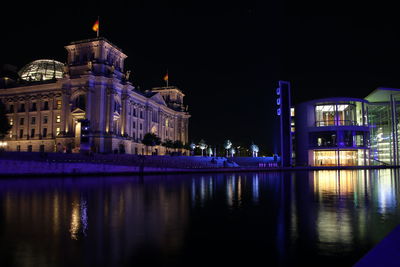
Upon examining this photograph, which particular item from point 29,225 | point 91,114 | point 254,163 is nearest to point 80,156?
point 91,114

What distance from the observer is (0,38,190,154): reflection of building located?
2943 inches

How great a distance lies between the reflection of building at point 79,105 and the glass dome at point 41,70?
1328mm

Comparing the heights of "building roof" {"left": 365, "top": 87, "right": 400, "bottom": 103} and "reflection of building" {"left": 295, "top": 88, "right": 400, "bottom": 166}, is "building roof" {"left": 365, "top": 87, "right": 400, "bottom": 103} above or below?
above

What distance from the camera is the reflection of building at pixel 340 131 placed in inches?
3374

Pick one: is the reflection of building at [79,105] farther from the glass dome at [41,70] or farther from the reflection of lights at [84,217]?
the reflection of lights at [84,217]

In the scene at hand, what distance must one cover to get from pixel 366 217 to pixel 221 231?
17.1ft

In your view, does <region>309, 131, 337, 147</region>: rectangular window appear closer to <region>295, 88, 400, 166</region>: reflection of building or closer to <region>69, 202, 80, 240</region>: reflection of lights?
<region>295, 88, 400, 166</region>: reflection of building

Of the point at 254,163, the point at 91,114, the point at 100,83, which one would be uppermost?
the point at 100,83

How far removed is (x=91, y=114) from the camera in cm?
7519

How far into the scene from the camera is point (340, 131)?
282 ft

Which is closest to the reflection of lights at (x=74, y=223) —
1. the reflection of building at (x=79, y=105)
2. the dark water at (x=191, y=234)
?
the dark water at (x=191, y=234)

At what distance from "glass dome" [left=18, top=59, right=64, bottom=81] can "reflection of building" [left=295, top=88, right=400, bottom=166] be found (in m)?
74.6

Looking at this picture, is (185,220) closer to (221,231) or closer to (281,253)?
(221,231)

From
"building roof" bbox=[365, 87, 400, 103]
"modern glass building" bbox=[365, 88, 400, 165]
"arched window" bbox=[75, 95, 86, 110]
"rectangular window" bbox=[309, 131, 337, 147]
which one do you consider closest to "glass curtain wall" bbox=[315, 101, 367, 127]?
"rectangular window" bbox=[309, 131, 337, 147]
